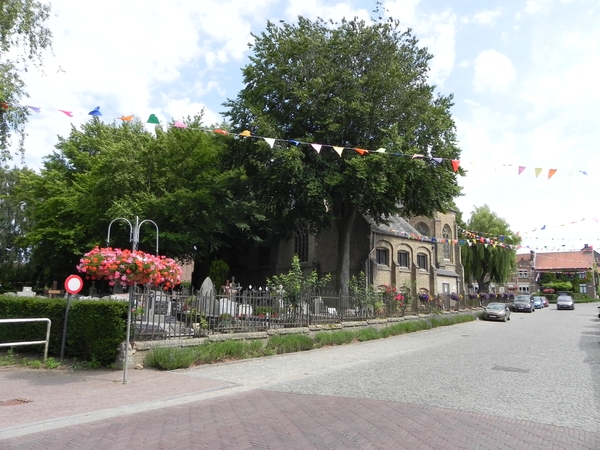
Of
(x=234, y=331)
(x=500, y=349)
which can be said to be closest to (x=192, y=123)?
(x=234, y=331)

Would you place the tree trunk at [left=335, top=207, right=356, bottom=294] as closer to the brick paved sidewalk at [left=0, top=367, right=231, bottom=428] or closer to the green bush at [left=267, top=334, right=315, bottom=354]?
the green bush at [left=267, top=334, right=315, bottom=354]

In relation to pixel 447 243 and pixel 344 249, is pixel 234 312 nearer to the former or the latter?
pixel 344 249

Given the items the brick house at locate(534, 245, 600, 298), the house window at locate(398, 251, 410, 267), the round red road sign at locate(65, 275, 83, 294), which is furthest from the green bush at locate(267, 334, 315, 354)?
the brick house at locate(534, 245, 600, 298)

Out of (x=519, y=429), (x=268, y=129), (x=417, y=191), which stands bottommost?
(x=519, y=429)

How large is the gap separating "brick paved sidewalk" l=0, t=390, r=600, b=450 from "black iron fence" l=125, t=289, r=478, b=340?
4307mm

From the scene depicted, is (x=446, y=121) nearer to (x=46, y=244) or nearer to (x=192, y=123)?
(x=192, y=123)

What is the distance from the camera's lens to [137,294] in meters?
10.7

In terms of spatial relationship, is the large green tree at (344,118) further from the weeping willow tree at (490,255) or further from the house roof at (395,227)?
the weeping willow tree at (490,255)

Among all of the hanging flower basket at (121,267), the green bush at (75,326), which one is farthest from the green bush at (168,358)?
the hanging flower basket at (121,267)

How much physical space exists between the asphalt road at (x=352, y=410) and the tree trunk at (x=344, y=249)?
46.5ft

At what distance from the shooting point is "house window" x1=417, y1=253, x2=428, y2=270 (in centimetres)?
3806

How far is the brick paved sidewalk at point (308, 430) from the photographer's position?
16.8ft

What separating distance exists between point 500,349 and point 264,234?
2079 centimetres

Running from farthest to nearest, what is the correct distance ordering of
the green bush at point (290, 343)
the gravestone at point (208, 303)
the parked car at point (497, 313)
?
the parked car at point (497, 313), the green bush at point (290, 343), the gravestone at point (208, 303)
